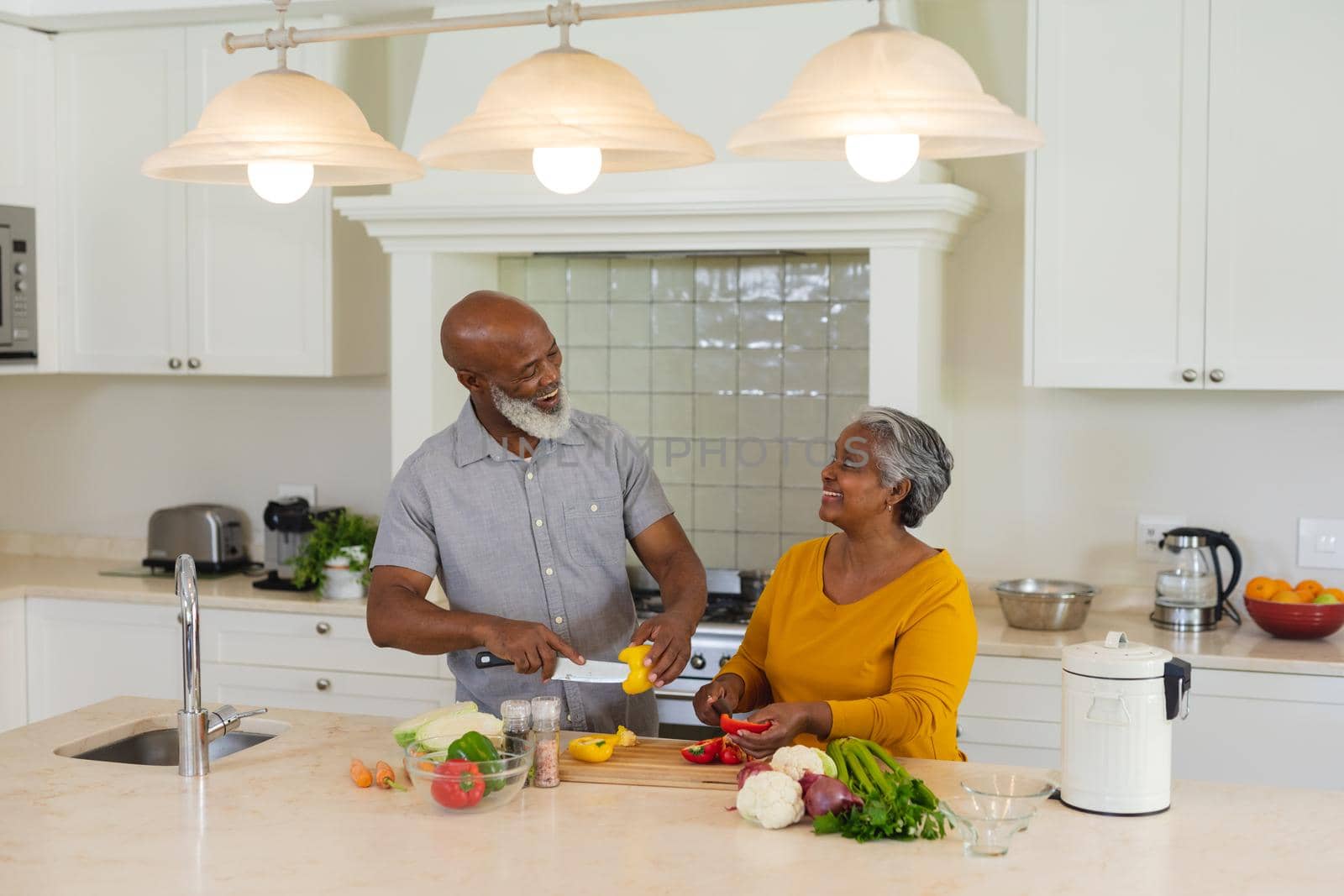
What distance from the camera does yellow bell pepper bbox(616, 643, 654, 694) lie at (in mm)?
2287

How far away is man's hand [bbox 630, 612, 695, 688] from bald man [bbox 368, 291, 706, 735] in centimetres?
11

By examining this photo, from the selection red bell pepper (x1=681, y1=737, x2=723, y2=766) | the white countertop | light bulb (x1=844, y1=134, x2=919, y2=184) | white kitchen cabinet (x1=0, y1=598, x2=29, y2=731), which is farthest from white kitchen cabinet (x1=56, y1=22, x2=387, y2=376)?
light bulb (x1=844, y1=134, x2=919, y2=184)

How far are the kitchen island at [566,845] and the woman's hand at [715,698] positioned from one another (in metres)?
0.31

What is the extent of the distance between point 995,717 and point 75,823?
212cm

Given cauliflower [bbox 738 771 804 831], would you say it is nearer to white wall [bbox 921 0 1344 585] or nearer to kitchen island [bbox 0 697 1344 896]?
kitchen island [bbox 0 697 1344 896]

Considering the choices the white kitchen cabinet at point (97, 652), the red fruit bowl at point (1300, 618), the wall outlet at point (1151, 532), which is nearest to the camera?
the red fruit bowl at point (1300, 618)

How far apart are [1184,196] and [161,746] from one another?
2533 mm

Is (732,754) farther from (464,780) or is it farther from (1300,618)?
(1300,618)

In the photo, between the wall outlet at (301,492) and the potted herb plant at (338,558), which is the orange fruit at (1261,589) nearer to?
the potted herb plant at (338,558)

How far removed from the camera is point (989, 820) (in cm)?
182

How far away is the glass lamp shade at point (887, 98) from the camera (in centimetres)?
163

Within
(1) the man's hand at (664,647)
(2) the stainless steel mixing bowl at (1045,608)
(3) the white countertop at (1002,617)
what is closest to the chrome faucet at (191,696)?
(1) the man's hand at (664,647)

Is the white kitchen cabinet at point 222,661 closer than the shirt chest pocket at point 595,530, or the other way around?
the shirt chest pocket at point 595,530

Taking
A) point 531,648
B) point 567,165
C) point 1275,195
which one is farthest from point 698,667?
point 567,165
